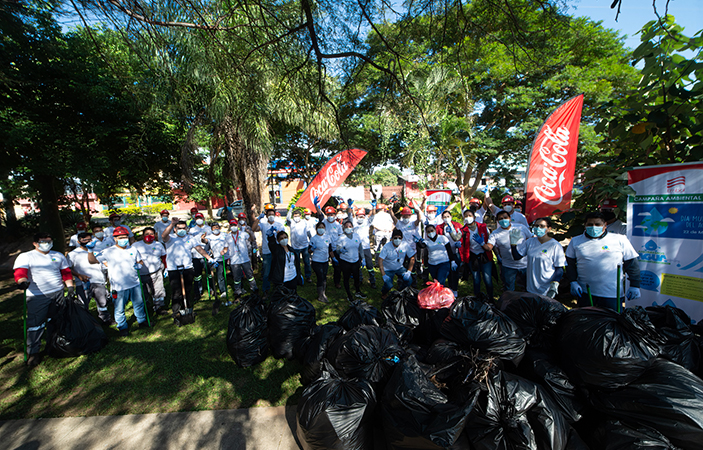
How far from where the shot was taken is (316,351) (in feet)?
10.1

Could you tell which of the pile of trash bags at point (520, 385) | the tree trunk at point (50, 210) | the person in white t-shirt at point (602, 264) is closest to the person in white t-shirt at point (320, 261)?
the pile of trash bags at point (520, 385)

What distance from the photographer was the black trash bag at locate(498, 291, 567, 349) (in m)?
2.65

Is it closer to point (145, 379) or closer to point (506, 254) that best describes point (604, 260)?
point (506, 254)

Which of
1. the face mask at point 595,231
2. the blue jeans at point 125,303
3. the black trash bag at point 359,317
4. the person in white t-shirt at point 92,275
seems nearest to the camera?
the black trash bag at point 359,317

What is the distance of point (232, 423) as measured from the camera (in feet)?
9.12

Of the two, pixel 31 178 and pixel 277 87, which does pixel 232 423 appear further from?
pixel 31 178

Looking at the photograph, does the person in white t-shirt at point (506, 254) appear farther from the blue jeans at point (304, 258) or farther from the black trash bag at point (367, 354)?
the blue jeans at point (304, 258)

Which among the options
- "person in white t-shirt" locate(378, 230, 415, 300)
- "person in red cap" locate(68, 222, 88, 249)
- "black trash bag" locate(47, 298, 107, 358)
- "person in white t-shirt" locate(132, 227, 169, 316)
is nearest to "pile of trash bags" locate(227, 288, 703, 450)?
"person in white t-shirt" locate(378, 230, 415, 300)

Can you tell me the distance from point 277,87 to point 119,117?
8.43 metres

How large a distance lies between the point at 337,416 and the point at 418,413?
0.57 meters

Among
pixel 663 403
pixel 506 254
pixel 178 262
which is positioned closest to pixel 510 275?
pixel 506 254

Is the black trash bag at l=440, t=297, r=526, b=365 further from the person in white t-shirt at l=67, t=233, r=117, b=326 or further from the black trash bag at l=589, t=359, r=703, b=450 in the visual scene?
the person in white t-shirt at l=67, t=233, r=117, b=326

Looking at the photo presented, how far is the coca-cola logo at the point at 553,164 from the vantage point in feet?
18.2

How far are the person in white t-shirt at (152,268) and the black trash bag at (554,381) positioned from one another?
18.1 ft
